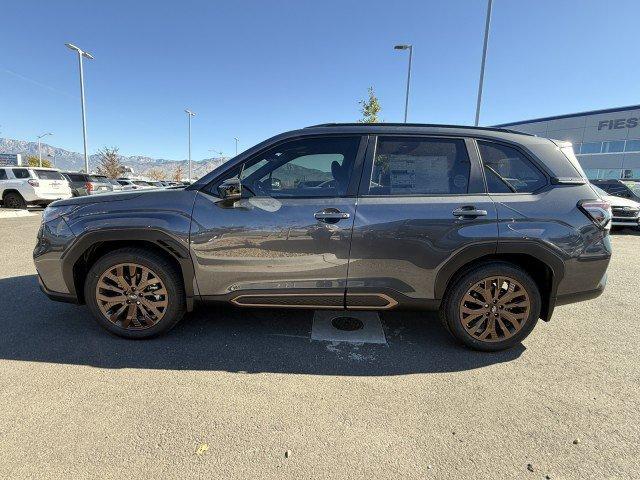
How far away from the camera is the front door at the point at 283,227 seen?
2.89 meters

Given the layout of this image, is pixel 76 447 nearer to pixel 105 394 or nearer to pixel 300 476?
pixel 105 394

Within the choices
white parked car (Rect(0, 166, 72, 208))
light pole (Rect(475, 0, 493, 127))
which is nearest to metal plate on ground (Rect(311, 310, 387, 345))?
light pole (Rect(475, 0, 493, 127))

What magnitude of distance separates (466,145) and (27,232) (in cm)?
1031

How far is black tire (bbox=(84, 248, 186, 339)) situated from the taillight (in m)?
3.40

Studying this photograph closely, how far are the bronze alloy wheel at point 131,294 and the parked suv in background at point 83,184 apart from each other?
13271mm

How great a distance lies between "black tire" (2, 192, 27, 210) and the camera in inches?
555

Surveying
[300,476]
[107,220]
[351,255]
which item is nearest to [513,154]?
[351,255]

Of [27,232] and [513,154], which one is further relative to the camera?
[27,232]

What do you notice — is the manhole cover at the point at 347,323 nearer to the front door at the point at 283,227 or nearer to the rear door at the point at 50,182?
the front door at the point at 283,227

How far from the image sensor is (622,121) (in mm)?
32406

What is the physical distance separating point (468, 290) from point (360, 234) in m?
1.04

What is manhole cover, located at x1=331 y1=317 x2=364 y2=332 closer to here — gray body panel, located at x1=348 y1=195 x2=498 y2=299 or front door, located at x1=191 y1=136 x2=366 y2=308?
front door, located at x1=191 y1=136 x2=366 y2=308

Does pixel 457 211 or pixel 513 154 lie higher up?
pixel 513 154

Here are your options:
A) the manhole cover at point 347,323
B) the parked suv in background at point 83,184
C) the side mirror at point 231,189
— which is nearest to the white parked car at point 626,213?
the manhole cover at point 347,323
